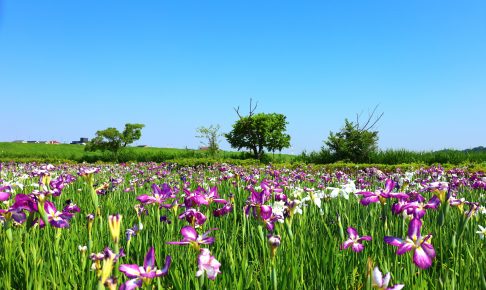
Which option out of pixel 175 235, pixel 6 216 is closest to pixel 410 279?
pixel 175 235

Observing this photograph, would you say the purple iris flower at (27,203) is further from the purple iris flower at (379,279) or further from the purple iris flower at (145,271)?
the purple iris flower at (379,279)

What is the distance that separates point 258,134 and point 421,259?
36.7m

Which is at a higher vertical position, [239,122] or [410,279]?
[239,122]

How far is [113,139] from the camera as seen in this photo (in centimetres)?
5012

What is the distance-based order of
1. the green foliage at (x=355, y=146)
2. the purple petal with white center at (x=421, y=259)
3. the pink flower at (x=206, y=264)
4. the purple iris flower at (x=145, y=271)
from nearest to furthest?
the purple iris flower at (x=145, y=271) → the pink flower at (x=206, y=264) → the purple petal with white center at (x=421, y=259) → the green foliage at (x=355, y=146)

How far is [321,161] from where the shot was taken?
30578 mm

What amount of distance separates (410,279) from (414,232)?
2.46ft

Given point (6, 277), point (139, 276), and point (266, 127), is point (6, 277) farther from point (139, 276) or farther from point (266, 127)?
point (266, 127)

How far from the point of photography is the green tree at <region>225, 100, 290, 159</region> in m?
38.3

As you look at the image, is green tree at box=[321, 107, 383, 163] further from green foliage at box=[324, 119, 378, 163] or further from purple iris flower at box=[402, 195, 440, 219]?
purple iris flower at box=[402, 195, 440, 219]

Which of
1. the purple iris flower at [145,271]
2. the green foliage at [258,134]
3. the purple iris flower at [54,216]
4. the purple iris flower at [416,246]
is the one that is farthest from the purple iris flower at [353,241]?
the green foliage at [258,134]

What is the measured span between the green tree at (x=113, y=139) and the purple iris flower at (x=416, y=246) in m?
48.8

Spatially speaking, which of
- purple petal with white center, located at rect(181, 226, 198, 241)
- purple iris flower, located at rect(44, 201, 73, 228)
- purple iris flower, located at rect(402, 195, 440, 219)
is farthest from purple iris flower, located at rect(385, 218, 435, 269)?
purple iris flower, located at rect(44, 201, 73, 228)

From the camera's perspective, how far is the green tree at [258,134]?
1510 inches
